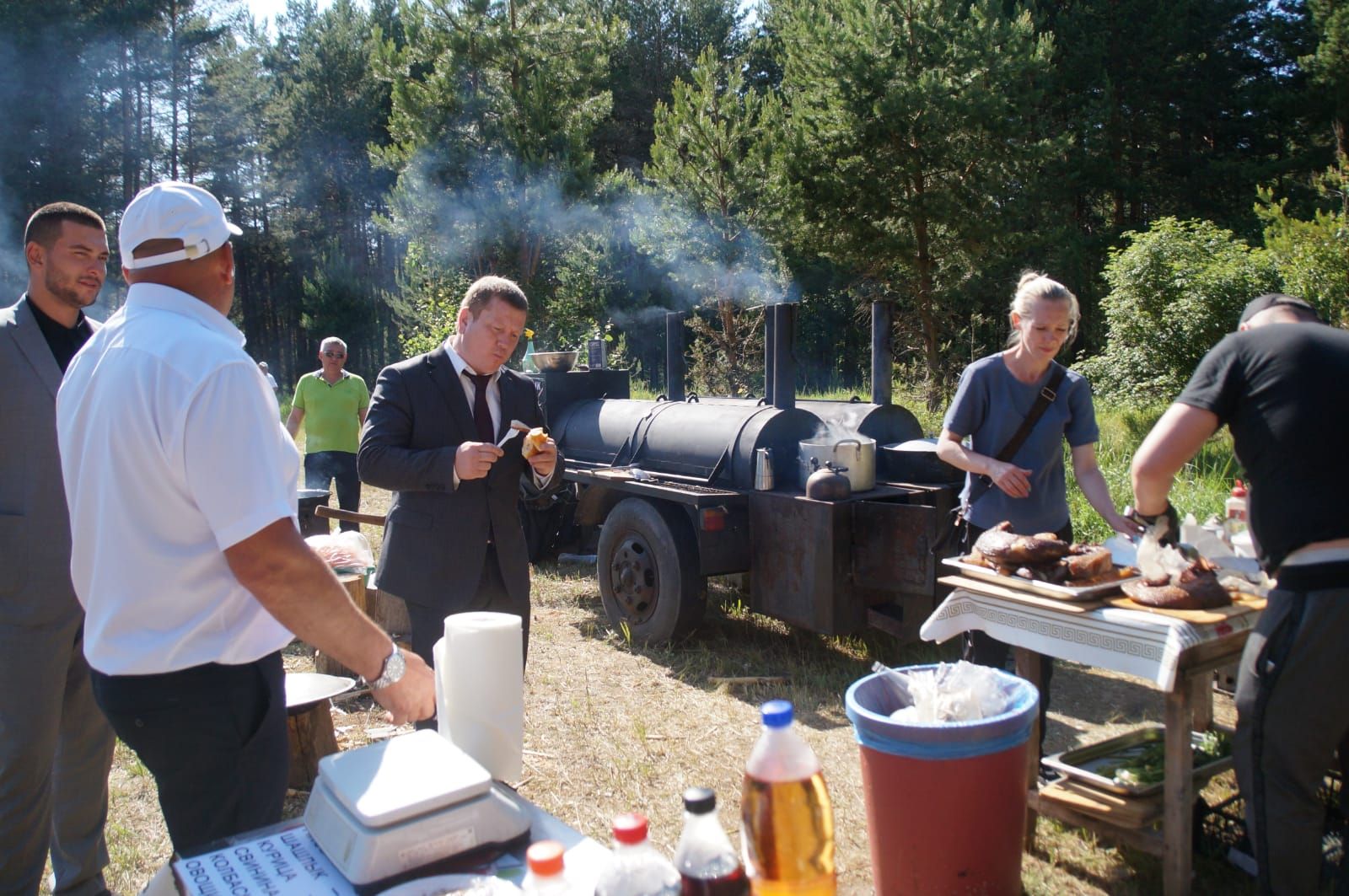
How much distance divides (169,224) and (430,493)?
5.20ft

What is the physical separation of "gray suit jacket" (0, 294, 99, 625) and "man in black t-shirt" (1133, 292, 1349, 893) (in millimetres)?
3138

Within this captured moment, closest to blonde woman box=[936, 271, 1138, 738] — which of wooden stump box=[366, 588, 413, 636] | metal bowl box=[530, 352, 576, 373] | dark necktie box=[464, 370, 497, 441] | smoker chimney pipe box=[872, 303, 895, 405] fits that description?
dark necktie box=[464, 370, 497, 441]

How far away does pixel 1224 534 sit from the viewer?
356 cm

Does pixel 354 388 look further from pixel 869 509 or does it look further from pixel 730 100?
pixel 730 100

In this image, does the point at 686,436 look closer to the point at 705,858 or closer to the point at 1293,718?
the point at 1293,718

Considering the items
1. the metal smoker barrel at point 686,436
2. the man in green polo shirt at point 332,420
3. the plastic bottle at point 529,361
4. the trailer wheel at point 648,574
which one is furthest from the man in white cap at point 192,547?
the man in green polo shirt at point 332,420

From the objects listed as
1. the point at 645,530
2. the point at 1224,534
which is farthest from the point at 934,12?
the point at 1224,534

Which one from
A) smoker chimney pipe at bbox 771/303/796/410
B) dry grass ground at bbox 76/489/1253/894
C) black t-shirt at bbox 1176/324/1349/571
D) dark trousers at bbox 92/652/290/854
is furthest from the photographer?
smoker chimney pipe at bbox 771/303/796/410

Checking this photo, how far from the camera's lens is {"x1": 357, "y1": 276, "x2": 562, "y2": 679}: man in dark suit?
126 inches

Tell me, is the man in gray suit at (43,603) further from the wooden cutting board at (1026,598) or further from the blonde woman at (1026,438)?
the blonde woman at (1026,438)

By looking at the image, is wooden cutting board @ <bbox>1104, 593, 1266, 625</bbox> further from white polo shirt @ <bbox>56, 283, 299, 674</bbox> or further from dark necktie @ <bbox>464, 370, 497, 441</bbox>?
white polo shirt @ <bbox>56, 283, 299, 674</bbox>

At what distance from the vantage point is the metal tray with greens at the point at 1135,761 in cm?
311

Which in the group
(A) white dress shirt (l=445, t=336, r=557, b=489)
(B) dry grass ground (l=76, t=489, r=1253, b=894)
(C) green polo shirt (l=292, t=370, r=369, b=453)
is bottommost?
(B) dry grass ground (l=76, t=489, r=1253, b=894)

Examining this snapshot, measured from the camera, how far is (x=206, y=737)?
179 cm
